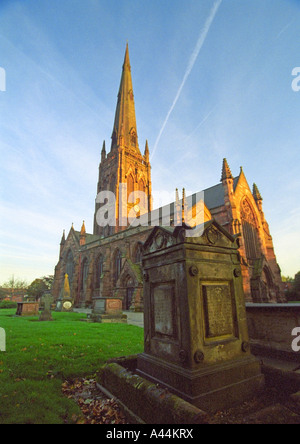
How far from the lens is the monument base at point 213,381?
272cm

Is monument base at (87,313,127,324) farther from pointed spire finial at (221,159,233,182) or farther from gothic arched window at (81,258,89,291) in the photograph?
gothic arched window at (81,258,89,291)

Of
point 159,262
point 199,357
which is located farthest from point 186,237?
point 199,357

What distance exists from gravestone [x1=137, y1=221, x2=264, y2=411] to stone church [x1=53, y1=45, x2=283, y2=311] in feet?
24.8

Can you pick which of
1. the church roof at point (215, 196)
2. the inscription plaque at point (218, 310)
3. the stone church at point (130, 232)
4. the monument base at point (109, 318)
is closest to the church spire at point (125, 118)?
the stone church at point (130, 232)

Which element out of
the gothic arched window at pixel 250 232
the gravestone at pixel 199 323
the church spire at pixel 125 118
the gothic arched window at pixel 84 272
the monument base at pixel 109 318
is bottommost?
the monument base at pixel 109 318

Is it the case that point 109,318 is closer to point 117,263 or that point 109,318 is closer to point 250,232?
point 117,263

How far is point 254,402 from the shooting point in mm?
2967

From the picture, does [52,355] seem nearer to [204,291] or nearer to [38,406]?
[38,406]

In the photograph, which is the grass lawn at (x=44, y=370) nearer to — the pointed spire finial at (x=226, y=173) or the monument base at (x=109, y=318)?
the monument base at (x=109, y=318)

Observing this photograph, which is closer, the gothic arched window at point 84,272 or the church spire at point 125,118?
the gothic arched window at point 84,272

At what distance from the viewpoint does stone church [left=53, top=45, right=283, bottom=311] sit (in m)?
21.4

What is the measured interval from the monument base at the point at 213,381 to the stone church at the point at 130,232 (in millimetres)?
7899

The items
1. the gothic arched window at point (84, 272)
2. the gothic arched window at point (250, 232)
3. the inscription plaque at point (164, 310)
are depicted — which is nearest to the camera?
the inscription plaque at point (164, 310)

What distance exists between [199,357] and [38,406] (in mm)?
2324
